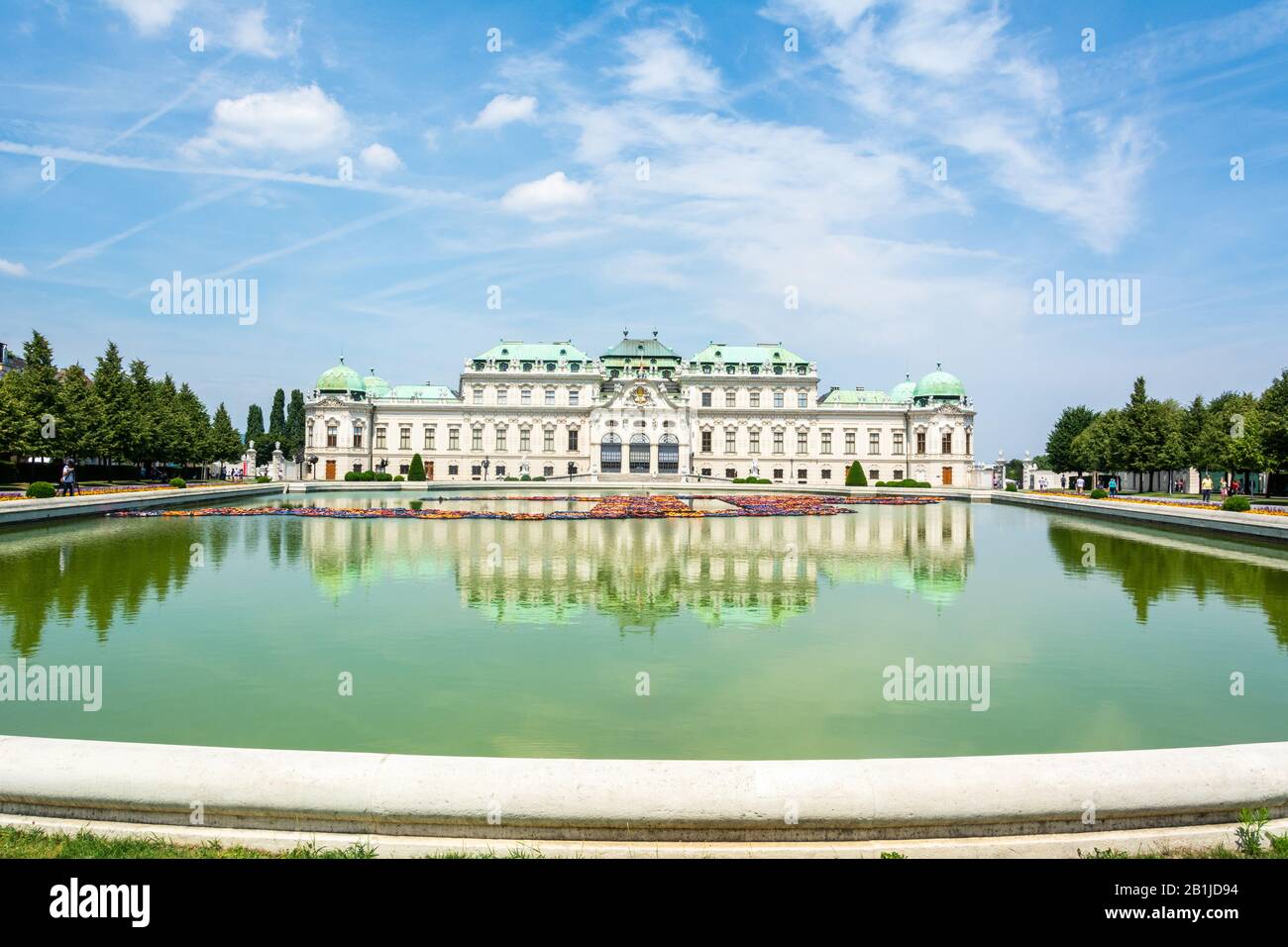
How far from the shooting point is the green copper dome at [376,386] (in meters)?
95.6

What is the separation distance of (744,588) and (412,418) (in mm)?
82463

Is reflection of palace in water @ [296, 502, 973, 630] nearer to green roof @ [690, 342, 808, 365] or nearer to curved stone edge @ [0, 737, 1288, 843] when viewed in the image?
curved stone edge @ [0, 737, 1288, 843]

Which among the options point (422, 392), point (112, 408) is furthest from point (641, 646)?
point (422, 392)

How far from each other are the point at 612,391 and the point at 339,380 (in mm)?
31369

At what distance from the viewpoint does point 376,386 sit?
96.9 metres

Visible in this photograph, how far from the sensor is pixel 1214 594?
56.7 feet

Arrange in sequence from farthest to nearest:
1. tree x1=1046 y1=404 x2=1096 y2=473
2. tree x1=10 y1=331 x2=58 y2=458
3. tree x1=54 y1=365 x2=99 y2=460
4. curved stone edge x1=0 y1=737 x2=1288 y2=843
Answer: tree x1=1046 y1=404 x2=1096 y2=473
tree x1=54 y1=365 x2=99 y2=460
tree x1=10 y1=331 x2=58 y2=458
curved stone edge x1=0 y1=737 x2=1288 y2=843

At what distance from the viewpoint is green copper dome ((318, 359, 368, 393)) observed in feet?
303

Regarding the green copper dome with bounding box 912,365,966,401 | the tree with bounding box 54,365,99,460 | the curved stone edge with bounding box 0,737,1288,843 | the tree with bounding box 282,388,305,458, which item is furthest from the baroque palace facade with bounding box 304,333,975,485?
the curved stone edge with bounding box 0,737,1288,843

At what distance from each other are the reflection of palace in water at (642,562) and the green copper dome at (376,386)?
214 feet

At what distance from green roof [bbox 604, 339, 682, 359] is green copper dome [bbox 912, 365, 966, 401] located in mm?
28938

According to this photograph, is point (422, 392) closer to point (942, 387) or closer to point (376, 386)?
point (376, 386)
